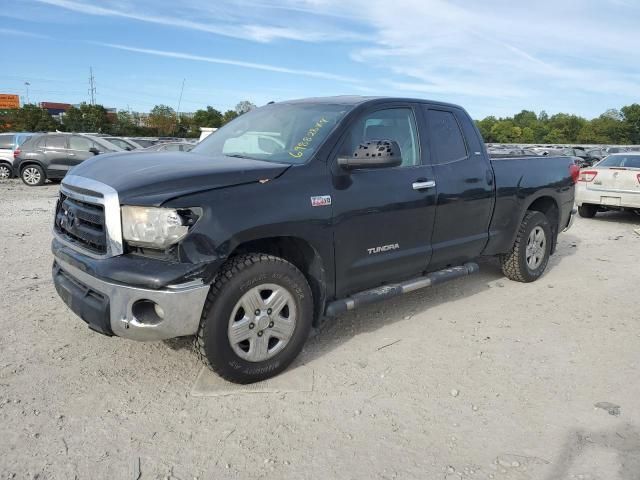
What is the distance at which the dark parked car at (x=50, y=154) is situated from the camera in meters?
15.1

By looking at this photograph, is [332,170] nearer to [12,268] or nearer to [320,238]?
[320,238]

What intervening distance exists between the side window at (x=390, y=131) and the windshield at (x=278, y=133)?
173mm

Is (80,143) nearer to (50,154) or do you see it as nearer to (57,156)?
(57,156)

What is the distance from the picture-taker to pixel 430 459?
8.86 feet

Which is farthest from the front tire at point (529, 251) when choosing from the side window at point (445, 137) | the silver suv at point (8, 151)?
the silver suv at point (8, 151)

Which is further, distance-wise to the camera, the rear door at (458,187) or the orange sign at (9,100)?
the orange sign at (9,100)

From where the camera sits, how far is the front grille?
3123mm

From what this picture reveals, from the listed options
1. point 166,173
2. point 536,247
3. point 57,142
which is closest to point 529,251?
point 536,247

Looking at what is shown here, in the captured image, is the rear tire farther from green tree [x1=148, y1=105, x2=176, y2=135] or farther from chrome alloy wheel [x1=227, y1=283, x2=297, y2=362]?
green tree [x1=148, y1=105, x2=176, y2=135]

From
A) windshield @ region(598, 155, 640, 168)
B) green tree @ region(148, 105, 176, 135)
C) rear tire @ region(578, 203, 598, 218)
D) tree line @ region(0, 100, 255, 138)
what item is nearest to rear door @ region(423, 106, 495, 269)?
windshield @ region(598, 155, 640, 168)

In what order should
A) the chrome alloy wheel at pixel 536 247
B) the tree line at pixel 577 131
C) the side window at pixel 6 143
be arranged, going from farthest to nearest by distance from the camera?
the tree line at pixel 577 131 → the side window at pixel 6 143 → the chrome alloy wheel at pixel 536 247

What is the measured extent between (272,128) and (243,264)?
1469 mm

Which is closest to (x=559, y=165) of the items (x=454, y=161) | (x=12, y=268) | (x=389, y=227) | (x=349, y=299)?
(x=454, y=161)

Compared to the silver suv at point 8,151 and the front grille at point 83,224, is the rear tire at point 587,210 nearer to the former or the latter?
the front grille at point 83,224
